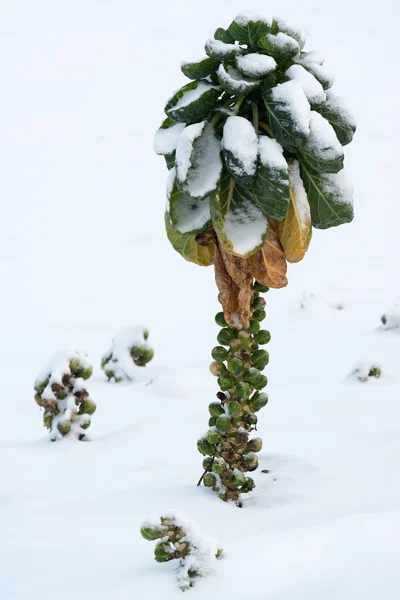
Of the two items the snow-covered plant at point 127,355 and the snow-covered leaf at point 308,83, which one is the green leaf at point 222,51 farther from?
the snow-covered plant at point 127,355

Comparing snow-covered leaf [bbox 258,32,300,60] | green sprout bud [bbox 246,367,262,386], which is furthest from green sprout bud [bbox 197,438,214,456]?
snow-covered leaf [bbox 258,32,300,60]

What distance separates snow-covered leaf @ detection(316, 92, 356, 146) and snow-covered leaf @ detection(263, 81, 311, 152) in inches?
6.5

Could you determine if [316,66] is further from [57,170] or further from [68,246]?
[57,170]

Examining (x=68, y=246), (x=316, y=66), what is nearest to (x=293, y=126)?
(x=316, y=66)

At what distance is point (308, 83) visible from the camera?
6.49 feet

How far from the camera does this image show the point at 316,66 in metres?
2.07

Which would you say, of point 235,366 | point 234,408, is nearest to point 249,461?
point 234,408

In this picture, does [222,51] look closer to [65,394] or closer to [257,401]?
[257,401]

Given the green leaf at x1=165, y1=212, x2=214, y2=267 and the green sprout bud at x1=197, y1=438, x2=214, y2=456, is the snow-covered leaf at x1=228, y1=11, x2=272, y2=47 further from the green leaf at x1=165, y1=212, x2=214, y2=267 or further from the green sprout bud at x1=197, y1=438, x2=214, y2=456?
the green sprout bud at x1=197, y1=438, x2=214, y2=456

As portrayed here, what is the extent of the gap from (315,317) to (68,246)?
187 inches

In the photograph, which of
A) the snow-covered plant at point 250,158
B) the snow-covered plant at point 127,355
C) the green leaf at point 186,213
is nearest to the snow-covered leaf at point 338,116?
the snow-covered plant at point 250,158

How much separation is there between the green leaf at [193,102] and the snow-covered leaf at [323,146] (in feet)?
Result: 0.95

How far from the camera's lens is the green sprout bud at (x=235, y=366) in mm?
2184

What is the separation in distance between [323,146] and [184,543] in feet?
3.55
